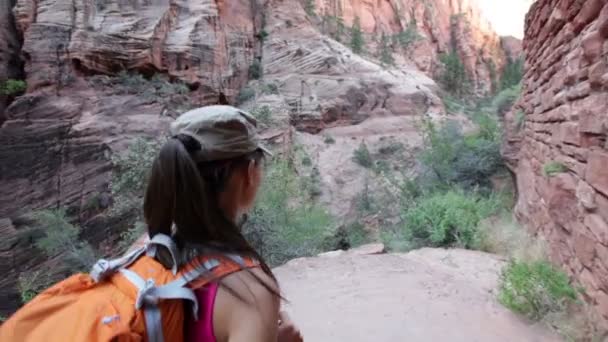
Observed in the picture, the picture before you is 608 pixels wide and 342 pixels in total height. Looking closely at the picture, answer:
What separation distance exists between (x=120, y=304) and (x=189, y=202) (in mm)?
242

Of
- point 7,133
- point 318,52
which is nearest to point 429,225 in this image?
point 7,133

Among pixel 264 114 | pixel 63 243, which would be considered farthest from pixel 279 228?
pixel 264 114

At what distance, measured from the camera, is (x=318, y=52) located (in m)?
19.9

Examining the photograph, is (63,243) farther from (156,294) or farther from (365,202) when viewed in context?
(156,294)

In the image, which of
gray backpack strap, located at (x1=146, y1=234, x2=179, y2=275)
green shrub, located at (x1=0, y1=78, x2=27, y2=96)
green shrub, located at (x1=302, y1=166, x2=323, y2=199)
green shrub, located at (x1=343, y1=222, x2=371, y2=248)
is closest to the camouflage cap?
gray backpack strap, located at (x1=146, y1=234, x2=179, y2=275)

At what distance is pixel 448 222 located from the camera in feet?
19.9

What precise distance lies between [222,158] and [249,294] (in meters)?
0.33

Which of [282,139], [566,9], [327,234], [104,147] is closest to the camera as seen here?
[566,9]

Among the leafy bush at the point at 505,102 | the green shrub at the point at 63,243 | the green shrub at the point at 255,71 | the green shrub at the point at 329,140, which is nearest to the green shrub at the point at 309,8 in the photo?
the green shrub at the point at 255,71

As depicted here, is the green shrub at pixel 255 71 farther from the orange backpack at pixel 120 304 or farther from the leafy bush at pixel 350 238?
the orange backpack at pixel 120 304

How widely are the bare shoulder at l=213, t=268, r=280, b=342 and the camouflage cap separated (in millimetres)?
289

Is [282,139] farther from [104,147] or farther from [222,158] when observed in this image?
[222,158]

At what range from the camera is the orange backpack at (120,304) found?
0.69 meters

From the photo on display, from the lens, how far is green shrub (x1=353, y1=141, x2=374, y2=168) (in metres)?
16.4
